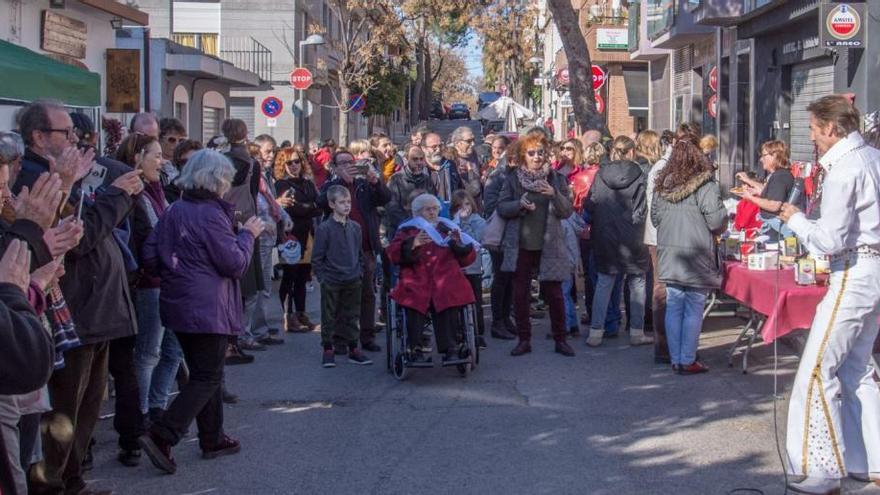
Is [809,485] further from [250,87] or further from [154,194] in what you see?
[250,87]

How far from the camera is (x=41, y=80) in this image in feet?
37.6

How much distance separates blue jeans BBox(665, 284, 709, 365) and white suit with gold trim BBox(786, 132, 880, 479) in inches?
114

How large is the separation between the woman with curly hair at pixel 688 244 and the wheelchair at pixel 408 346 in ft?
5.14

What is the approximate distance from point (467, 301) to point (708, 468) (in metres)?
2.96

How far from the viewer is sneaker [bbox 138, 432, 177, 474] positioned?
629 centimetres

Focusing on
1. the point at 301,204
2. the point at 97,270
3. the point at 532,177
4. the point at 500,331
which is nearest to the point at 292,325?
the point at 301,204

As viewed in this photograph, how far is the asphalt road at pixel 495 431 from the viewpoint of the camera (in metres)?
6.18

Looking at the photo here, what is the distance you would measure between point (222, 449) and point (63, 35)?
42.6 feet

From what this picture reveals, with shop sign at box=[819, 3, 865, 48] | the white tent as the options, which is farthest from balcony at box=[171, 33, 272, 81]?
shop sign at box=[819, 3, 865, 48]

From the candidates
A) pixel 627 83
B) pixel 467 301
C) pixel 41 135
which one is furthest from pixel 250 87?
pixel 41 135

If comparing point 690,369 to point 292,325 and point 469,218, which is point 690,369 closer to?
point 469,218

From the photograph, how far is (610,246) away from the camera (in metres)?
10.3

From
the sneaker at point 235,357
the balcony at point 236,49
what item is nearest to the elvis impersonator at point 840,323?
the sneaker at point 235,357

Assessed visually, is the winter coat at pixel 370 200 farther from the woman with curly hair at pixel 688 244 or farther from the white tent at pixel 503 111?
the white tent at pixel 503 111
